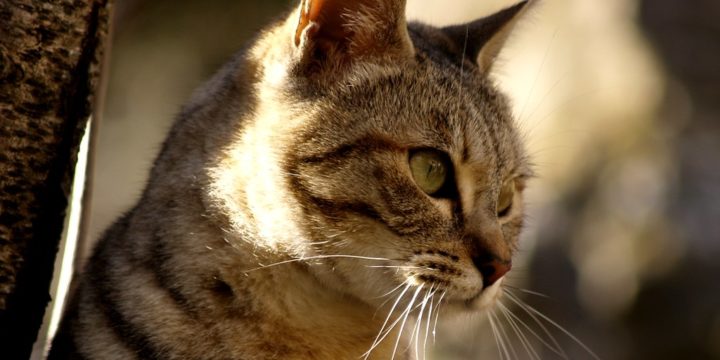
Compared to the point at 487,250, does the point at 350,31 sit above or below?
above

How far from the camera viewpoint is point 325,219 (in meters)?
1.89

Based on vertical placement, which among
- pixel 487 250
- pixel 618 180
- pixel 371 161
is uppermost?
pixel 618 180

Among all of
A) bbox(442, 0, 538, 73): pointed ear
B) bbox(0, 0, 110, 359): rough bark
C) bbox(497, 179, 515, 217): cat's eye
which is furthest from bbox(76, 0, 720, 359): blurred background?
bbox(0, 0, 110, 359): rough bark

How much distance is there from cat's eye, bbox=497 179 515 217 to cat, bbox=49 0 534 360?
0.11 metres

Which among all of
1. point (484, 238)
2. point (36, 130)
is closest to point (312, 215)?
point (484, 238)

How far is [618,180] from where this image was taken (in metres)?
5.15

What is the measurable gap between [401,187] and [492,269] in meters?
0.30

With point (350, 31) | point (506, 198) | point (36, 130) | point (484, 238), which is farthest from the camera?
point (506, 198)

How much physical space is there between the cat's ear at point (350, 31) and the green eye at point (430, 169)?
0.30 m

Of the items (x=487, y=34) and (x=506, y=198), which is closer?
(x=506, y=198)

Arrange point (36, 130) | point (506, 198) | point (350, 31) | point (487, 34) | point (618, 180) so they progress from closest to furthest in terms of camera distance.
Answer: point (36, 130)
point (350, 31)
point (506, 198)
point (487, 34)
point (618, 180)

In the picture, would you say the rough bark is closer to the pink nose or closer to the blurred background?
the pink nose

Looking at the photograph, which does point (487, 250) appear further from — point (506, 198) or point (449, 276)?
point (506, 198)

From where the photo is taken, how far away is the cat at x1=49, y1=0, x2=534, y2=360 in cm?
189
